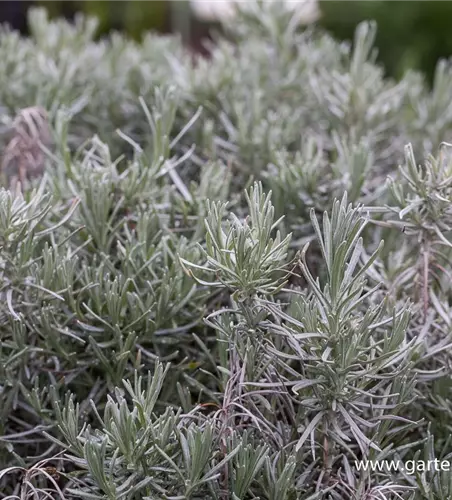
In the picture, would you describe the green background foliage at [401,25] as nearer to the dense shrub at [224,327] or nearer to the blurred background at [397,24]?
the blurred background at [397,24]

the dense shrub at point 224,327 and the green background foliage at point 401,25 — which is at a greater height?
the dense shrub at point 224,327

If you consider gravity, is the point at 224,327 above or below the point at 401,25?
above

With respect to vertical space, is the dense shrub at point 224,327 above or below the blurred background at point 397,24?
above

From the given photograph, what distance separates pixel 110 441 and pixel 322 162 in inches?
48.8

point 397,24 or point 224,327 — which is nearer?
point 224,327

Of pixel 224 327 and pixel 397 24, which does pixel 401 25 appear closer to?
pixel 397 24

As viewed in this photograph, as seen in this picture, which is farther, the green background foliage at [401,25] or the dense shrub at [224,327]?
the green background foliage at [401,25]

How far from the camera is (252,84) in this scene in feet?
10.2

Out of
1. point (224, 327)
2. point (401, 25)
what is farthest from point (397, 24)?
point (224, 327)

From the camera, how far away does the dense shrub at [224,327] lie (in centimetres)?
153

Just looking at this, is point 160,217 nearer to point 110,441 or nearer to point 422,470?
point 110,441

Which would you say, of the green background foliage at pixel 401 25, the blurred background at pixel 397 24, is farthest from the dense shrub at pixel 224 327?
the green background foliage at pixel 401 25

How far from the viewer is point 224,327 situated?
166 cm

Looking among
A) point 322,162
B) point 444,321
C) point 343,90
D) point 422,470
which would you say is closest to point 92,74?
point 343,90
